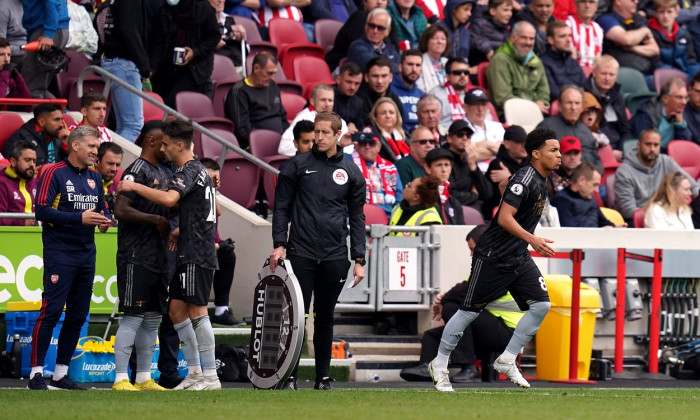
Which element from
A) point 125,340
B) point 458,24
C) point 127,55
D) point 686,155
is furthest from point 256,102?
point 686,155

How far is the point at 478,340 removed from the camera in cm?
1327

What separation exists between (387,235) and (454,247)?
747 millimetres

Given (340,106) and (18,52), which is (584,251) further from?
(18,52)

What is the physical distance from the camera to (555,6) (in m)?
21.1

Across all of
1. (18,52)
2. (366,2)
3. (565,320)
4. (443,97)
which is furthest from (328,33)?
(565,320)

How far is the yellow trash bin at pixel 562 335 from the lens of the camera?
1389 centimetres

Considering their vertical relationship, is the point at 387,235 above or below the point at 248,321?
above

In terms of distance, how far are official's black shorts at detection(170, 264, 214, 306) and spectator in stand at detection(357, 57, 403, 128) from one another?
659 centimetres

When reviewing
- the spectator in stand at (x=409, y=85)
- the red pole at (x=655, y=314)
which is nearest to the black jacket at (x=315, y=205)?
the red pole at (x=655, y=314)

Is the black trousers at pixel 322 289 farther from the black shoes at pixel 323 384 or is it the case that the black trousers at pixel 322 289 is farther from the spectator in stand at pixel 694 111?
the spectator in stand at pixel 694 111

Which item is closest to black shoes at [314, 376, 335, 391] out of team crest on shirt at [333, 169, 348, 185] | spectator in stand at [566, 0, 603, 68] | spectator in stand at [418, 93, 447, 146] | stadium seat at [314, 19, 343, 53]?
team crest on shirt at [333, 169, 348, 185]

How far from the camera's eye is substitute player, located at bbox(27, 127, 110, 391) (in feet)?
34.0

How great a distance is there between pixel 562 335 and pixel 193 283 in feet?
17.1

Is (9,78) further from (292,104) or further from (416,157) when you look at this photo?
(416,157)
